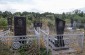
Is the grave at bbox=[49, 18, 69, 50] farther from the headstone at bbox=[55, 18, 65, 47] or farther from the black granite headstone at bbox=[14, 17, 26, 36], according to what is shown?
the black granite headstone at bbox=[14, 17, 26, 36]

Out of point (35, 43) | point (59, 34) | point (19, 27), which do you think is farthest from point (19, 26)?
point (59, 34)

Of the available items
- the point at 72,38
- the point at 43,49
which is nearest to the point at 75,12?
the point at 72,38

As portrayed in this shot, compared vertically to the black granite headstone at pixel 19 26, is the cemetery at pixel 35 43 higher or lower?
lower

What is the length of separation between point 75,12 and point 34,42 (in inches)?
1644

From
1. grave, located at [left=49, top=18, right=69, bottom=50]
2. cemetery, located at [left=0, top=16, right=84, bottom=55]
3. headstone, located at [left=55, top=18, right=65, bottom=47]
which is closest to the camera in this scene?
cemetery, located at [left=0, top=16, right=84, bottom=55]

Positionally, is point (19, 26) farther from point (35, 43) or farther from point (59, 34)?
point (59, 34)

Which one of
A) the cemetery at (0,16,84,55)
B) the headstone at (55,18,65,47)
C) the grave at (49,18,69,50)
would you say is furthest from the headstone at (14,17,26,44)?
the headstone at (55,18,65,47)

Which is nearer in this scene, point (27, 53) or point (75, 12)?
point (27, 53)

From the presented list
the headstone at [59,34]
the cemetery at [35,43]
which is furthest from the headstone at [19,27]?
the headstone at [59,34]

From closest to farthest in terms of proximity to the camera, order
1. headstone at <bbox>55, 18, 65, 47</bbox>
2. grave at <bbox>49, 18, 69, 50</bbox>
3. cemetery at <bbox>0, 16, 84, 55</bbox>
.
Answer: cemetery at <bbox>0, 16, 84, 55</bbox> → grave at <bbox>49, 18, 69, 50</bbox> → headstone at <bbox>55, 18, 65, 47</bbox>

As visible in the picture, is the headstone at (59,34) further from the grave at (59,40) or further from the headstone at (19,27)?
the headstone at (19,27)

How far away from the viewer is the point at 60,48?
31.2 ft

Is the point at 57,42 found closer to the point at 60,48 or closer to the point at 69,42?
the point at 60,48

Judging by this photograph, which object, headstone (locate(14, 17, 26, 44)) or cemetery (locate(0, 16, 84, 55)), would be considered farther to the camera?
headstone (locate(14, 17, 26, 44))
